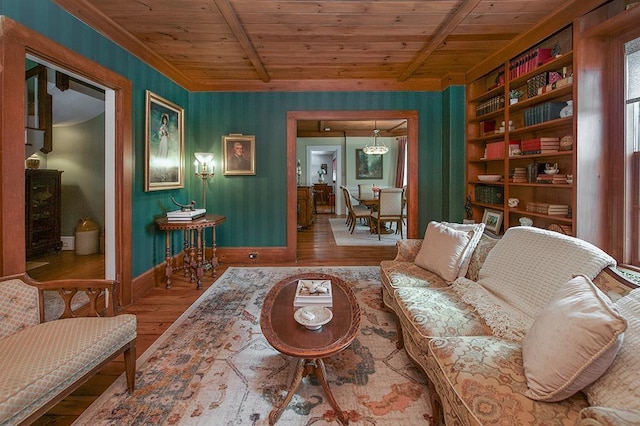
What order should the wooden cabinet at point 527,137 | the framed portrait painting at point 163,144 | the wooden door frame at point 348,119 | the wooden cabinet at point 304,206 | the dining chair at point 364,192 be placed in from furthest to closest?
the dining chair at point 364,192 < the wooden cabinet at point 304,206 < the wooden door frame at point 348,119 < the framed portrait painting at point 163,144 < the wooden cabinet at point 527,137

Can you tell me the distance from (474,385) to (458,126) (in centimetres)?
399

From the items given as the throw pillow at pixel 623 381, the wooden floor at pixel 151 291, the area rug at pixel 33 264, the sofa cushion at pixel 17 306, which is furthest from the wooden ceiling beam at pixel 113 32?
the throw pillow at pixel 623 381

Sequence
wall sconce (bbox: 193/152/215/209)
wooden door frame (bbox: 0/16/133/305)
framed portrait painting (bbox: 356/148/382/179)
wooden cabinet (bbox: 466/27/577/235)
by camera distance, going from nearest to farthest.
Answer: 1. wooden door frame (bbox: 0/16/133/305)
2. wooden cabinet (bbox: 466/27/577/235)
3. wall sconce (bbox: 193/152/215/209)
4. framed portrait painting (bbox: 356/148/382/179)

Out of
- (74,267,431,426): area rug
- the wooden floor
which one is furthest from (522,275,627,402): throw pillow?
the wooden floor

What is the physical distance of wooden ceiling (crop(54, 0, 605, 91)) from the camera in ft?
9.11

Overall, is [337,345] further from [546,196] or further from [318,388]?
[546,196]

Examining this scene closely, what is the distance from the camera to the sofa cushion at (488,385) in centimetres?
116

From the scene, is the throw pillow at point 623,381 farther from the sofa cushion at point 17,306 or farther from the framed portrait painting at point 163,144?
the framed portrait painting at point 163,144

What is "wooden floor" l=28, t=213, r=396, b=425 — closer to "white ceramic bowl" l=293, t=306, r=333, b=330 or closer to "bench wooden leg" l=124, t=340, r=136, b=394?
"bench wooden leg" l=124, t=340, r=136, b=394

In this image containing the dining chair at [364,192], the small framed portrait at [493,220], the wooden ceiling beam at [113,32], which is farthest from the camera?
the dining chair at [364,192]

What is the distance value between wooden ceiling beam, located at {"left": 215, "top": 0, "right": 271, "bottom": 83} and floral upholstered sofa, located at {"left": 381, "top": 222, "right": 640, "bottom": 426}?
258 cm

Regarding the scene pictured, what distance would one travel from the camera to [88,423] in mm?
1697

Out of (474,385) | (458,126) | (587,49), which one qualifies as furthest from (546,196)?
(474,385)

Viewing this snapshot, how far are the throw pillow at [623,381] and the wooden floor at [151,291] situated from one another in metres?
2.36
